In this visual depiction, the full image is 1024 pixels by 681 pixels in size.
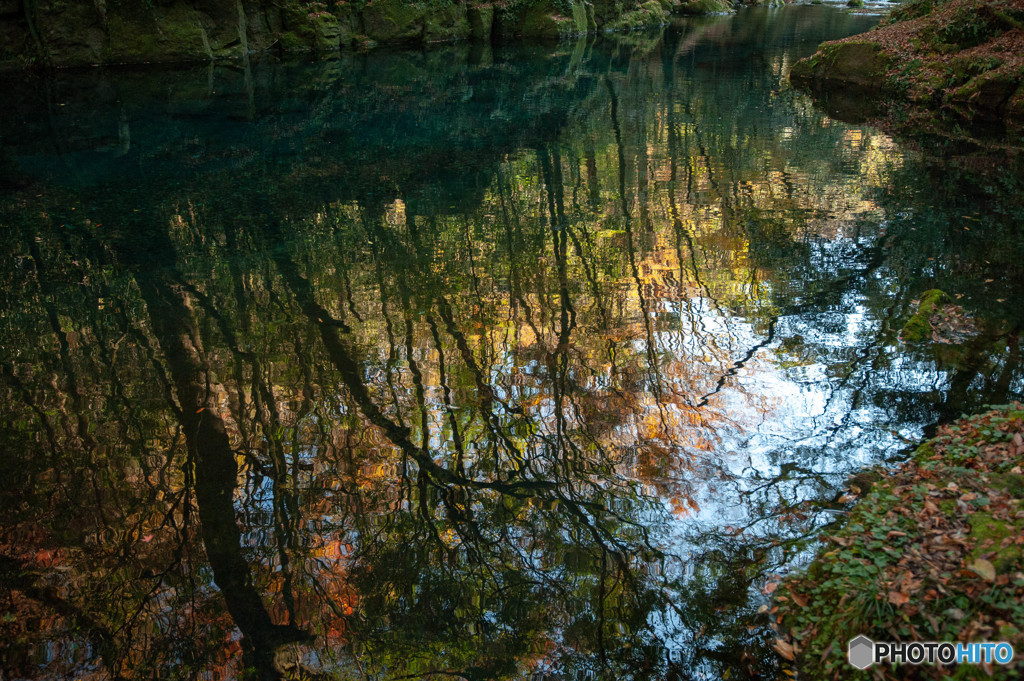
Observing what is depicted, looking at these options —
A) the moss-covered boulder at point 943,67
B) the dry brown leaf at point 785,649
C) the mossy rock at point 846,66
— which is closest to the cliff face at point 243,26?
the mossy rock at point 846,66

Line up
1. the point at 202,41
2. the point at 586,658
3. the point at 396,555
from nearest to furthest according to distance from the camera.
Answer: the point at 586,658
the point at 396,555
the point at 202,41

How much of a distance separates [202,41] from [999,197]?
26.8 meters

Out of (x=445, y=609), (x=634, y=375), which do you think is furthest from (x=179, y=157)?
(x=445, y=609)

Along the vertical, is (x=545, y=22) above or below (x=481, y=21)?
below

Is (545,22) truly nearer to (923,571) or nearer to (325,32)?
(325,32)

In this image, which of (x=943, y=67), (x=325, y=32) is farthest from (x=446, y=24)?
(x=943, y=67)

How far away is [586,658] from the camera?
4.12 m

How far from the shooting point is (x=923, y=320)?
24.1ft

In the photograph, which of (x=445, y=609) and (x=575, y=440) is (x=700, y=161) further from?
(x=445, y=609)

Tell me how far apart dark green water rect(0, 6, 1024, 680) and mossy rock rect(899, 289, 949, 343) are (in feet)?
0.68

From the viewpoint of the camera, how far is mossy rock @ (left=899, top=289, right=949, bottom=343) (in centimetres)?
723

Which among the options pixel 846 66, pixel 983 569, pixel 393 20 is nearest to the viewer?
pixel 983 569

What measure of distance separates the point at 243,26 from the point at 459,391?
89.3ft

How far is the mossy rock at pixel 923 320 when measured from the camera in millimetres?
7230
